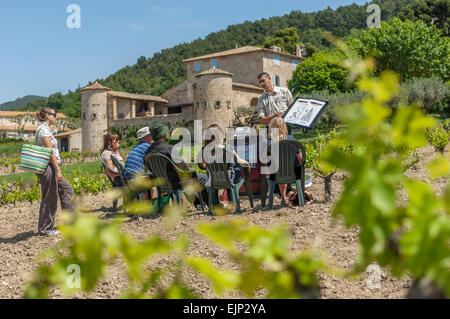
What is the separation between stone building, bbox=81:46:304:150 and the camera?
45312 mm

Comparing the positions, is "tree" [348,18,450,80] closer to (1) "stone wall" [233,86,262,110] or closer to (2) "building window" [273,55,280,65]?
(1) "stone wall" [233,86,262,110]

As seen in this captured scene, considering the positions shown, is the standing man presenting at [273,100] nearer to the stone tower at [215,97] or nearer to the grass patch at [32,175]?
the grass patch at [32,175]

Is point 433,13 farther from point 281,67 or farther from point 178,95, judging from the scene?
point 178,95

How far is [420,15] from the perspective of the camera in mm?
54219

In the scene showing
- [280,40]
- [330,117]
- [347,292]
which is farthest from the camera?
[280,40]

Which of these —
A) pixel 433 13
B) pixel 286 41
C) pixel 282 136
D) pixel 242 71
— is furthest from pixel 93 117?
pixel 282 136

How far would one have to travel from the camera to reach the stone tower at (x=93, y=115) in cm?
5119

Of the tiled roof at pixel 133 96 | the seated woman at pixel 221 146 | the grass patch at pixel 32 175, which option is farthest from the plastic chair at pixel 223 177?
the tiled roof at pixel 133 96

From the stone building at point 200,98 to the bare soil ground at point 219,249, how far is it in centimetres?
3871
